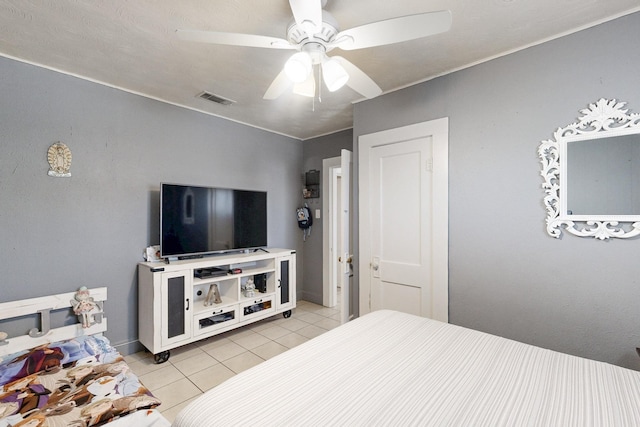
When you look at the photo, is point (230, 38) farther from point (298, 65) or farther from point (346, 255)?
point (346, 255)

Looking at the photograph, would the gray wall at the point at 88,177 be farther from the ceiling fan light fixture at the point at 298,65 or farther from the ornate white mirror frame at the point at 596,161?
the ornate white mirror frame at the point at 596,161

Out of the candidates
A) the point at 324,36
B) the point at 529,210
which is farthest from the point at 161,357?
the point at 529,210

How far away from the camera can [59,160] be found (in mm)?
2250

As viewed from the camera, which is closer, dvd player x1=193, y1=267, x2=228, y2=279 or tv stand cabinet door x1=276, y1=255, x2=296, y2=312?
dvd player x1=193, y1=267, x2=228, y2=279

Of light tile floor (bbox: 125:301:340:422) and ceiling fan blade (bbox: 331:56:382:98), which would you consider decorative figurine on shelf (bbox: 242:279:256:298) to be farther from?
ceiling fan blade (bbox: 331:56:382:98)

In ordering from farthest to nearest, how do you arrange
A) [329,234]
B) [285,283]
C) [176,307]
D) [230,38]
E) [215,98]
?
[329,234], [285,283], [215,98], [176,307], [230,38]

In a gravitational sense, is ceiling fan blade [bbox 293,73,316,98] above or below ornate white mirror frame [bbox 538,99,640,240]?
above

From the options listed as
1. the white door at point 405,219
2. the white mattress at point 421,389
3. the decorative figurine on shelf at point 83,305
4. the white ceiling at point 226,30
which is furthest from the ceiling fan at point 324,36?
the decorative figurine on shelf at point 83,305

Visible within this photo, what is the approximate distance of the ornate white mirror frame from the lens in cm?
156

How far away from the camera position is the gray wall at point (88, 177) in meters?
2.08

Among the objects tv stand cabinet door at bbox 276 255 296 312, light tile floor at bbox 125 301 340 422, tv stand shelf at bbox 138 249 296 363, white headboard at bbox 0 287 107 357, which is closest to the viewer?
white headboard at bbox 0 287 107 357

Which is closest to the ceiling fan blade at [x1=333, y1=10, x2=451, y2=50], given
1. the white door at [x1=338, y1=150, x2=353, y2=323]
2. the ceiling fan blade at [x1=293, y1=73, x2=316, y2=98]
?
the ceiling fan blade at [x1=293, y1=73, x2=316, y2=98]

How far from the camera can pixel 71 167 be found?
2.31 meters

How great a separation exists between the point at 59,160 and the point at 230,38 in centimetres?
195
